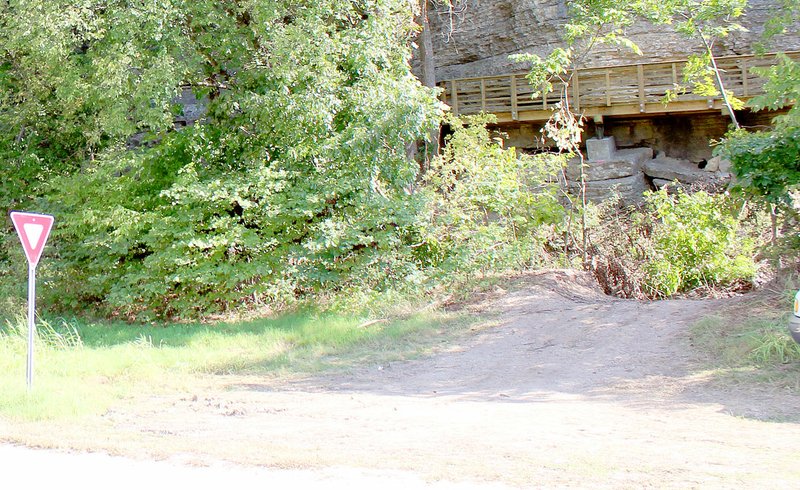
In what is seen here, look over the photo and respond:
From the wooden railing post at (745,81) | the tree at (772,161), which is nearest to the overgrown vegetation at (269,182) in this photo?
the tree at (772,161)

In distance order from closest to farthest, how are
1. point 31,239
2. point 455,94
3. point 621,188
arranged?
point 31,239 → point 621,188 → point 455,94

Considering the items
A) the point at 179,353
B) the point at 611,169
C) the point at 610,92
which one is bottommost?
the point at 179,353

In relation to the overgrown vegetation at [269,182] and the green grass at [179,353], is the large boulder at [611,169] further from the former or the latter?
the green grass at [179,353]

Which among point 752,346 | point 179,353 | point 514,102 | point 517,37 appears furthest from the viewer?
point 517,37

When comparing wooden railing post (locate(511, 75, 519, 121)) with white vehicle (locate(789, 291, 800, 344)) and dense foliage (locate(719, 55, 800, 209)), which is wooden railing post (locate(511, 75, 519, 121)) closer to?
dense foliage (locate(719, 55, 800, 209))

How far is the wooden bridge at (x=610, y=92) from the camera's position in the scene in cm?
2733

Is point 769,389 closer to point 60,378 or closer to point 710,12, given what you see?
point 60,378

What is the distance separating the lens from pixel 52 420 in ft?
25.7

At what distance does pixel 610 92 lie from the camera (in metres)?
28.9

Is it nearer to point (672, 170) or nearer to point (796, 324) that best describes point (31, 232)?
point (796, 324)

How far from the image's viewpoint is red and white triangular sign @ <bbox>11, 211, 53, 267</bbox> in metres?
8.79

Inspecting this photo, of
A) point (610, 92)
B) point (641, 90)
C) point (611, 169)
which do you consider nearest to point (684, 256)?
point (611, 169)

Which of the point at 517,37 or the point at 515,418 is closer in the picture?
the point at 515,418

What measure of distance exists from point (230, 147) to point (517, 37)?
19.9m
